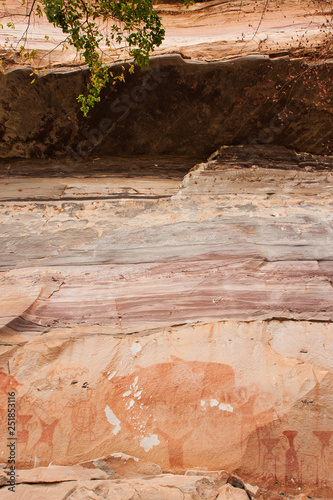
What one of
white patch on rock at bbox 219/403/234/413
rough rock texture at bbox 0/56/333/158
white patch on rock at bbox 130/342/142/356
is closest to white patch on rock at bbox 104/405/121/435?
white patch on rock at bbox 130/342/142/356

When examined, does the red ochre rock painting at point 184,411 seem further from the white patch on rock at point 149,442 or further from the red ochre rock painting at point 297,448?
the red ochre rock painting at point 297,448

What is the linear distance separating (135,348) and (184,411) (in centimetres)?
73

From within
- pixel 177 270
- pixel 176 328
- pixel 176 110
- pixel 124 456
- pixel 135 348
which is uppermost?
pixel 176 110

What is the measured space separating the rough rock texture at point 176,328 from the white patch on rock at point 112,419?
0.01 metres

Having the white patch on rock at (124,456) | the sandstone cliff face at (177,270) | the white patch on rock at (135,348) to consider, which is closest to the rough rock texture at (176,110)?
the sandstone cliff face at (177,270)

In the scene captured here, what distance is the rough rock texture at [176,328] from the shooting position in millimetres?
2932

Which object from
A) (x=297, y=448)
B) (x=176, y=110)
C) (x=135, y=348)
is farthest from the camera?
(x=176, y=110)

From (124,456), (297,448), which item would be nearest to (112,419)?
(124,456)

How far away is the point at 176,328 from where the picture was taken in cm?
352

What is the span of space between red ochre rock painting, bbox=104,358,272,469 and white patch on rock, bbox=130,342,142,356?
17 centimetres

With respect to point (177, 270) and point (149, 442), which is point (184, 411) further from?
point (177, 270)

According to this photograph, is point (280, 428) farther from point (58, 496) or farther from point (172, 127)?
point (172, 127)

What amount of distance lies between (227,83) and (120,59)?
154 centimetres

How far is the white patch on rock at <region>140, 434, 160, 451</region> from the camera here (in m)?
2.93
